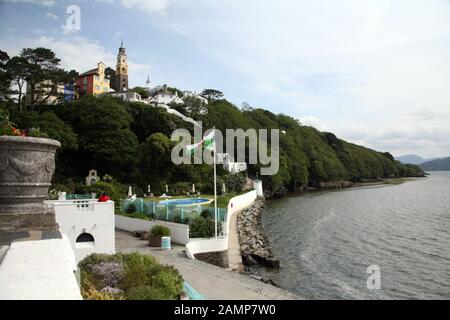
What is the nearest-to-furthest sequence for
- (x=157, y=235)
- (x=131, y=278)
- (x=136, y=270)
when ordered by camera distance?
(x=131, y=278)
(x=136, y=270)
(x=157, y=235)

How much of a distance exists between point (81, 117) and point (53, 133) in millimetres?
8400

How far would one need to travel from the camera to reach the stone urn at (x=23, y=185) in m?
8.62

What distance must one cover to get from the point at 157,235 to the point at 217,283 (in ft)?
26.3

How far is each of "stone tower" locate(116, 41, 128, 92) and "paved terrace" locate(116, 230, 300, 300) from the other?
92.1 metres

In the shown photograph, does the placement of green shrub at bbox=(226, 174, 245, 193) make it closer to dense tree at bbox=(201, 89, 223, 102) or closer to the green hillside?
the green hillside

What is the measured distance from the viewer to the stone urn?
8.62 metres

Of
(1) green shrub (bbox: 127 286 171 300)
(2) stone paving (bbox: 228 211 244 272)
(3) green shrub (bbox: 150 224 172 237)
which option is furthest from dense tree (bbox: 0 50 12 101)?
(1) green shrub (bbox: 127 286 171 300)

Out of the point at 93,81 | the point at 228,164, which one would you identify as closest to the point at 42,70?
the point at 93,81

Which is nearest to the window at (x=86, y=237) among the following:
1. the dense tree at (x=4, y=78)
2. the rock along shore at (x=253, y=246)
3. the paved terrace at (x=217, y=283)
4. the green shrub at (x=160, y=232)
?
the paved terrace at (x=217, y=283)

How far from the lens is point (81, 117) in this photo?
58.7 m

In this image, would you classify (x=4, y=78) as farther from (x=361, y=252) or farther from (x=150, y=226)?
(x=361, y=252)

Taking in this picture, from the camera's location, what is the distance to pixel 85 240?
16.7 meters
